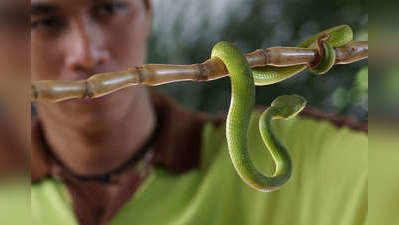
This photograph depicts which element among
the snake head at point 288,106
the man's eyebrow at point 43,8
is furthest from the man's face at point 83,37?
the snake head at point 288,106

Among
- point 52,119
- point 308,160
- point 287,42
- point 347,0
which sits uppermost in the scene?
point 347,0

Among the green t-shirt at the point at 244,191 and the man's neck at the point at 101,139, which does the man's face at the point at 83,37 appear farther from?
the green t-shirt at the point at 244,191

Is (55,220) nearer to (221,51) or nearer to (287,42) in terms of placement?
(287,42)

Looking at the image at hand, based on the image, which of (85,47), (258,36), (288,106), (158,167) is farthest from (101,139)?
(288,106)

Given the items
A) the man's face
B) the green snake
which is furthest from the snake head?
the man's face

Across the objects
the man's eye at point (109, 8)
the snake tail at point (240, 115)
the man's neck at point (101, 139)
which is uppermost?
the man's eye at point (109, 8)

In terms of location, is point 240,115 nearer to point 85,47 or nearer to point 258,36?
point 85,47

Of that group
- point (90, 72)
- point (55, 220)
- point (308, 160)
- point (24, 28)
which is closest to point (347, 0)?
point (308, 160)
